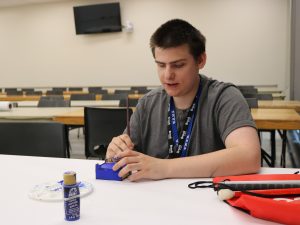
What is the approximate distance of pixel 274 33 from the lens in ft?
24.2

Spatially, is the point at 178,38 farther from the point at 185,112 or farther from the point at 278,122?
the point at 278,122

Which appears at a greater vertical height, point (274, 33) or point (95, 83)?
point (274, 33)

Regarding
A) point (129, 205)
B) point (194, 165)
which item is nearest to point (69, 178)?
point (129, 205)

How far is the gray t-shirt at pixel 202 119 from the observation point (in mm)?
1356

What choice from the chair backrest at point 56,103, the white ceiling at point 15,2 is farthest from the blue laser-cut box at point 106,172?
the white ceiling at point 15,2

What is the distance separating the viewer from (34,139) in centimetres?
186

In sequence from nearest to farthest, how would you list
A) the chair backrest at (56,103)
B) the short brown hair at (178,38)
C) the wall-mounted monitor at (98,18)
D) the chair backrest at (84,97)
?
1. the short brown hair at (178,38)
2. the chair backrest at (56,103)
3. the chair backrest at (84,97)
4. the wall-mounted monitor at (98,18)

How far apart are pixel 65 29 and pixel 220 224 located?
8.42 metres

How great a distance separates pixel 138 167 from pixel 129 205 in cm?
18

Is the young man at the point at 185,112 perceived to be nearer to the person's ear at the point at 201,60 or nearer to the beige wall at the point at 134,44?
the person's ear at the point at 201,60

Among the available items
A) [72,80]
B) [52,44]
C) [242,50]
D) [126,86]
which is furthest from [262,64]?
[52,44]

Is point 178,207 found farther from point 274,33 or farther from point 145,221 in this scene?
point 274,33

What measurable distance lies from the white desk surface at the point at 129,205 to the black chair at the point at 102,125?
129 cm

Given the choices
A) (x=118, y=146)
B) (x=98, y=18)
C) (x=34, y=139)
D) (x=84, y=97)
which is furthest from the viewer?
(x=98, y=18)
